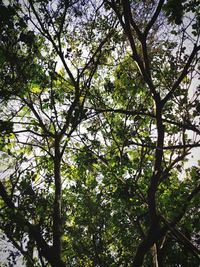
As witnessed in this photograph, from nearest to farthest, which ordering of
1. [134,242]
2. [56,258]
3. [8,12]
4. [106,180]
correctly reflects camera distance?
[8,12] → [56,258] → [106,180] → [134,242]

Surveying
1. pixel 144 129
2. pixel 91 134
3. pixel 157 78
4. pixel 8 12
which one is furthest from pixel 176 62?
pixel 8 12

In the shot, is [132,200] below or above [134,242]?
below

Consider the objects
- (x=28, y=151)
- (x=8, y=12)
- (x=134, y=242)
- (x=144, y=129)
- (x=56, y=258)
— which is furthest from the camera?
(x=134, y=242)

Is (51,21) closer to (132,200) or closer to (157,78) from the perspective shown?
(157,78)

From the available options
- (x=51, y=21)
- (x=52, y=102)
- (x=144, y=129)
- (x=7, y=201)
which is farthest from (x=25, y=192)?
(x=51, y=21)

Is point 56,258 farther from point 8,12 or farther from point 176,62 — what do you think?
point 176,62

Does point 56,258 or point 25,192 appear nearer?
point 56,258

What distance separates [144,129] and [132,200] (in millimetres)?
3347

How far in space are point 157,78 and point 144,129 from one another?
1.89m

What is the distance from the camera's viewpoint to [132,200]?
5988 millimetres

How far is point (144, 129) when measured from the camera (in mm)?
8812

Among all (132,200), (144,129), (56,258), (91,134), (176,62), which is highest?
(176,62)

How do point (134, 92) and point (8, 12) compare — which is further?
point (134, 92)

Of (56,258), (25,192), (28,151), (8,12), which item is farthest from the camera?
(28,151)
